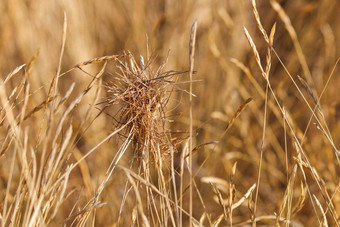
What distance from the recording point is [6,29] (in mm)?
1845

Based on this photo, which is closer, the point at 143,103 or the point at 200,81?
the point at 143,103

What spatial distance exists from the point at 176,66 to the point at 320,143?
66cm

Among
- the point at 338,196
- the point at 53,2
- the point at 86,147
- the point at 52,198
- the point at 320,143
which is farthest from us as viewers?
the point at 53,2

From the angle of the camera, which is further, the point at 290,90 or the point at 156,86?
the point at 290,90

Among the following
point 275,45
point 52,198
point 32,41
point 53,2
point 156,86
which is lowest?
point 52,198

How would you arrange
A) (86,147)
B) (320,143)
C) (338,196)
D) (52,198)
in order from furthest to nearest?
1. (86,147)
2. (320,143)
3. (338,196)
4. (52,198)

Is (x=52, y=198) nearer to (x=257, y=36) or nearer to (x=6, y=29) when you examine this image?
(x=6, y=29)

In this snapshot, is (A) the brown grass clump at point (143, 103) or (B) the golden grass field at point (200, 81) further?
(B) the golden grass field at point (200, 81)

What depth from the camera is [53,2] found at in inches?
82.3

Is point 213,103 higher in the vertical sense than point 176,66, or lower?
lower

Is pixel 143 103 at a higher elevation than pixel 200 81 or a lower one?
lower

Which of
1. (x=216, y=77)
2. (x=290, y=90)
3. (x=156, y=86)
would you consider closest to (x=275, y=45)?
(x=290, y=90)

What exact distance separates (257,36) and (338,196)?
1.13m

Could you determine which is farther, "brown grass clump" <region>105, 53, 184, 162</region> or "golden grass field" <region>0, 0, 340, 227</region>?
"golden grass field" <region>0, 0, 340, 227</region>
